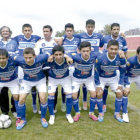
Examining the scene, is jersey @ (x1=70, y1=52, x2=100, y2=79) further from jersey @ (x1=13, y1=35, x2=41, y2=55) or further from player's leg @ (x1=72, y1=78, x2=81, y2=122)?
jersey @ (x1=13, y1=35, x2=41, y2=55)

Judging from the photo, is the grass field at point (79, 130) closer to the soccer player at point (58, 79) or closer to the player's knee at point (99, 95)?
the soccer player at point (58, 79)

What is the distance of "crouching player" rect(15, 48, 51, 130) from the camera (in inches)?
149

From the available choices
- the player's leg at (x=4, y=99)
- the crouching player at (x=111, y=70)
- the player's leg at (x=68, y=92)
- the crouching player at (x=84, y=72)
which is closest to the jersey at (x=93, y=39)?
the crouching player at (x=84, y=72)

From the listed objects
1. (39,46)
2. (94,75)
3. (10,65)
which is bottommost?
(94,75)

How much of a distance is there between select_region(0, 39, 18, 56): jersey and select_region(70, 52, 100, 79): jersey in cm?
155

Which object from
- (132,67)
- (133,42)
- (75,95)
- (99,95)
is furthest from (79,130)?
(133,42)

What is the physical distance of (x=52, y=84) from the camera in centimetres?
428

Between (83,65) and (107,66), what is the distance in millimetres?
568

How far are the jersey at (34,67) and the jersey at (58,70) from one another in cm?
23

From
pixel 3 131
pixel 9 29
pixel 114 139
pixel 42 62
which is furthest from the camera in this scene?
pixel 9 29

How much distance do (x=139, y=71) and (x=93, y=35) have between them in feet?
5.28

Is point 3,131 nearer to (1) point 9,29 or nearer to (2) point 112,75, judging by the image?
(1) point 9,29

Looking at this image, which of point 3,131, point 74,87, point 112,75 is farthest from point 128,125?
point 3,131

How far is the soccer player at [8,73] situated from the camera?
370 centimetres
